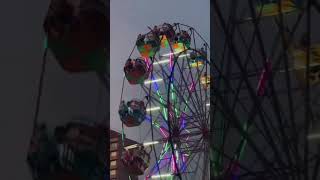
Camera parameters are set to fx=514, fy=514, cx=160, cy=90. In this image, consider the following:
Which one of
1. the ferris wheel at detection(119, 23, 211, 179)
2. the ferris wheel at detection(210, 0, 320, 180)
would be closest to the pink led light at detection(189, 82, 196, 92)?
the ferris wheel at detection(119, 23, 211, 179)

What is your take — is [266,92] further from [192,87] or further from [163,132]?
[163,132]

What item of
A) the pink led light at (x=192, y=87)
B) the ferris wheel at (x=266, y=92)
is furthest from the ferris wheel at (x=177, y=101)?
the ferris wheel at (x=266, y=92)

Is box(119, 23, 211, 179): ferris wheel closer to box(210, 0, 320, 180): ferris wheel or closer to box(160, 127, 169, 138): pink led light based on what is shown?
box(160, 127, 169, 138): pink led light

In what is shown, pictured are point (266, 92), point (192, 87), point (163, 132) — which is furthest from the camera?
point (163, 132)

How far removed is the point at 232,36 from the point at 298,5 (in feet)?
1.97

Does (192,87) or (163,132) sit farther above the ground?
(192,87)

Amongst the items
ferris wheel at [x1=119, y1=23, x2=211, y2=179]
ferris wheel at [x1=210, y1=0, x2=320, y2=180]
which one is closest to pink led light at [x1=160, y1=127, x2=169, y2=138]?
ferris wheel at [x1=119, y1=23, x2=211, y2=179]

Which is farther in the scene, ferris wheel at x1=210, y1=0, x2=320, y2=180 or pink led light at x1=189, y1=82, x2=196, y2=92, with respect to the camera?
pink led light at x1=189, y1=82, x2=196, y2=92

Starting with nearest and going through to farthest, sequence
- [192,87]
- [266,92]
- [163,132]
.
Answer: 1. [266,92]
2. [192,87]
3. [163,132]

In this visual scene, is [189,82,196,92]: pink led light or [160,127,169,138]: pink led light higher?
[189,82,196,92]: pink led light

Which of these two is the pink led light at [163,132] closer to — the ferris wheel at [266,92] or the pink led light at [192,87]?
the pink led light at [192,87]

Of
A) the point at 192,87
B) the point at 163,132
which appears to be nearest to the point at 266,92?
the point at 192,87

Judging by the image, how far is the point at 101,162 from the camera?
2361 mm

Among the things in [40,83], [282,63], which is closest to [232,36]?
[282,63]
